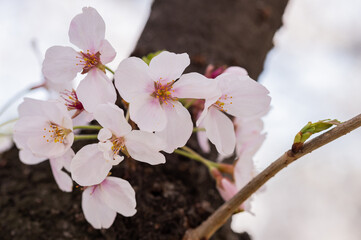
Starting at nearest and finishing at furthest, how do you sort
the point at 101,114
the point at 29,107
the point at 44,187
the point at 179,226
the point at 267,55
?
the point at 101,114
the point at 29,107
the point at 179,226
the point at 44,187
the point at 267,55

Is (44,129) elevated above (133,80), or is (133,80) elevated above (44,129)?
(133,80)

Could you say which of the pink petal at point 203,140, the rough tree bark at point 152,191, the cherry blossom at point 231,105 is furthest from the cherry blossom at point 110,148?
the pink petal at point 203,140

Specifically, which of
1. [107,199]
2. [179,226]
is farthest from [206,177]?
[107,199]

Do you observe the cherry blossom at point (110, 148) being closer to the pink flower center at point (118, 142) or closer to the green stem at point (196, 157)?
the pink flower center at point (118, 142)

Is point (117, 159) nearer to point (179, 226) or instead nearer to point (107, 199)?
point (107, 199)

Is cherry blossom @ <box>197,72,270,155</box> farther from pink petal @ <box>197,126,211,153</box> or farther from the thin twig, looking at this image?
pink petal @ <box>197,126,211,153</box>

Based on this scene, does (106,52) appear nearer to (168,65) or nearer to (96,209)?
(168,65)

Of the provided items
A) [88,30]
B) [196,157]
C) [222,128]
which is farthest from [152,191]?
[88,30]
